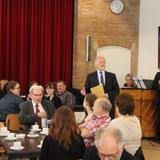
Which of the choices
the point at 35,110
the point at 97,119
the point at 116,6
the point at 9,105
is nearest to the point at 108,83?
the point at 9,105

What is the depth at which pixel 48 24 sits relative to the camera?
432 inches

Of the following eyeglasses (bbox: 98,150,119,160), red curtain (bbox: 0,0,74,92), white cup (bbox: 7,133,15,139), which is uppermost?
red curtain (bbox: 0,0,74,92)

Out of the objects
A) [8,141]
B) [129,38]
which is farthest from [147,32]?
[8,141]

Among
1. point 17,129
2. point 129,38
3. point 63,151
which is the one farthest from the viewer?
point 129,38

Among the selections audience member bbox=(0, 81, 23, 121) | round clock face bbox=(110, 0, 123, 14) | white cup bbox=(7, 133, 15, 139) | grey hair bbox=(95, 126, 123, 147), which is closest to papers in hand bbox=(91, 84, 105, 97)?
audience member bbox=(0, 81, 23, 121)

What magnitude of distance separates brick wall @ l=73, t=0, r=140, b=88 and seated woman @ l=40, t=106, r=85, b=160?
7.08 meters

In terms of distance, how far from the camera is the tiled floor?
7557 mm

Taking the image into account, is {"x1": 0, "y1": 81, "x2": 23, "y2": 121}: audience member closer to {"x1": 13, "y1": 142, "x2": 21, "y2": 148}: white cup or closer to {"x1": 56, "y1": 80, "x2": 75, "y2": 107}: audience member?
{"x1": 56, "y1": 80, "x2": 75, "y2": 107}: audience member

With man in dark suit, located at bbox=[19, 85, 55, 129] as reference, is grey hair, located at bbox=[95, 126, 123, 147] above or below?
above

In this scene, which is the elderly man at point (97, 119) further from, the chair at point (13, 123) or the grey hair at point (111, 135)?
the grey hair at point (111, 135)

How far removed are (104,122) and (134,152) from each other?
28.8 inches

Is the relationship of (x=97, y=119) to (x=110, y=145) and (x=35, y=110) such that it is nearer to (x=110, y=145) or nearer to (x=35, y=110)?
(x=35, y=110)

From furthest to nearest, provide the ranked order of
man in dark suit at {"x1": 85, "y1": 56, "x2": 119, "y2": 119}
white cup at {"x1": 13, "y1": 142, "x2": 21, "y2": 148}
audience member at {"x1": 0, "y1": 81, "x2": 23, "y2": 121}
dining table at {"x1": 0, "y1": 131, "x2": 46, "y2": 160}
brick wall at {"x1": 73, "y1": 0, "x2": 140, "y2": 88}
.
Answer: brick wall at {"x1": 73, "y1": 0, "x2": 140, "y2": 88} → man in dark suit at {"x1": 85, "y1": 56, "x2": 119, "y2": 119} → audience member at {"x1": 0, "y1": 81, "x2": 23, "y2": 121} → white cup at {"x1": 13, "y1": 142, "x2": 21, "y2": 148} → dining table at {"x1": 0, "y1": 131, "x2": 46, "y2": 160}

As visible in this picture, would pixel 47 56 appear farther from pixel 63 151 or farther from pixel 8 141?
pixel 63 151
